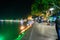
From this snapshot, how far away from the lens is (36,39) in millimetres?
16516

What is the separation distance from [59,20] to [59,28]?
1.53 feet

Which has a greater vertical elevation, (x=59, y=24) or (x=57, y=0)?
(x=57, y=0)

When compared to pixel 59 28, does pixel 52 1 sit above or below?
above

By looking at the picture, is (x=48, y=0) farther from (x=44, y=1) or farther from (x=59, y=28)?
(x=59, y=28)

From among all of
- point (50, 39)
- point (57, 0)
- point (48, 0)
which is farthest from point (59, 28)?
point (48, 0)

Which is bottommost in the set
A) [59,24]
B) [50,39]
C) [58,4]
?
[50,39]

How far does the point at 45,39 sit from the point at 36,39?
665 millimetres

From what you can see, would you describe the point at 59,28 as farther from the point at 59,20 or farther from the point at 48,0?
the point at 48,0

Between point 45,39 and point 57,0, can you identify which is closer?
point 45,39

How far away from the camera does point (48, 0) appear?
2298 cm

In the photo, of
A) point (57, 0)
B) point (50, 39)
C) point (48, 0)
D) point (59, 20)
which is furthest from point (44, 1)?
point (59, 20)

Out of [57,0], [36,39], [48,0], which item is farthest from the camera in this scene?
[48,0]

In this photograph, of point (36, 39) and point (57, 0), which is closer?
point (36, 39)

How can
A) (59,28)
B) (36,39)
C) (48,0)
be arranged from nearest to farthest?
(59,28), (36,39), (48,0)
